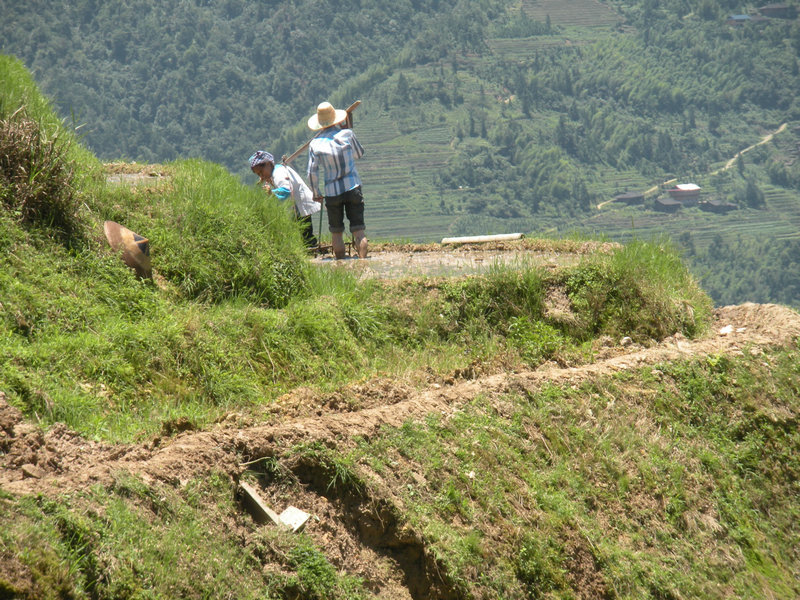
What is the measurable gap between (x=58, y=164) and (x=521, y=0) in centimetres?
13401

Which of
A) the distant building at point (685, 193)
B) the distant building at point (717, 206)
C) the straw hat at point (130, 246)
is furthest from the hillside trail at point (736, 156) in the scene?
the straw hat at point (130, 246)

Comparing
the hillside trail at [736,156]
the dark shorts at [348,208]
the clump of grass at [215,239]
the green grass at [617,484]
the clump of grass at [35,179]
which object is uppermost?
the clump of grass at [35,179]

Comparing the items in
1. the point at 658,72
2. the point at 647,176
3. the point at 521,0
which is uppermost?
the point at 521,0

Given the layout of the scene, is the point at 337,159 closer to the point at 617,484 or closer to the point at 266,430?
the point at 617,484

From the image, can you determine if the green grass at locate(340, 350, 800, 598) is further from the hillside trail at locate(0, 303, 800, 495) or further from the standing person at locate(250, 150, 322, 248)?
the standing person at locate(250, 150, 322, 248)

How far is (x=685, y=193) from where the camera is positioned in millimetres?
84625

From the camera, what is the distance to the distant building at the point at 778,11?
121812 millimetres

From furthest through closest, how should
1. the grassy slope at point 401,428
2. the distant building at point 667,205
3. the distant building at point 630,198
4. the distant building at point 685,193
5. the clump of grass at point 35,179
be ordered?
the distant building at point 630,198
the distant building at point 685,193
the distant building at point 667,205
the clump of grass at point 35,179
the grassy slope at point 401,428

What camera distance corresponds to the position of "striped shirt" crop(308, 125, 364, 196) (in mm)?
9992

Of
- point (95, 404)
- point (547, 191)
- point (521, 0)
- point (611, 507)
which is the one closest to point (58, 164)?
point (95, 404)

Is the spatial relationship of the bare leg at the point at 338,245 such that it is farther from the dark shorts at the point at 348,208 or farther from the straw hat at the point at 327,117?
the straw hat at the point at 327,117

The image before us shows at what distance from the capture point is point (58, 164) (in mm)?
6930

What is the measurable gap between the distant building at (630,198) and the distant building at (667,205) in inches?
99.9

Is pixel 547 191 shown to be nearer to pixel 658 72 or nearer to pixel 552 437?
pixel 658 72
